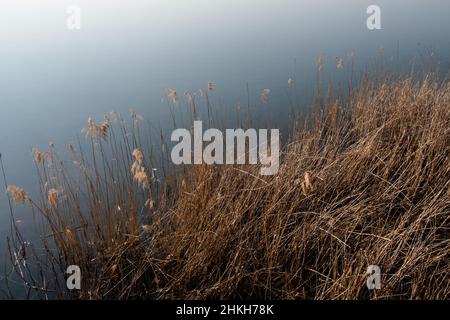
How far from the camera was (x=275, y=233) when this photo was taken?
2.30 m

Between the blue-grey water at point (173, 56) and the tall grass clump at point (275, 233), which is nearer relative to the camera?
the tall grass clump at point (275, 233)

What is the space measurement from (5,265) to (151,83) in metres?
4.12

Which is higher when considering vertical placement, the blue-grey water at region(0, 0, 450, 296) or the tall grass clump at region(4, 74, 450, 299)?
the blue-grey water at region(0, 0, 450, 296)

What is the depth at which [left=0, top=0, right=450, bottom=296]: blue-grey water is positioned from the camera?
5.22 meters

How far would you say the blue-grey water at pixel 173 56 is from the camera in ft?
17.1

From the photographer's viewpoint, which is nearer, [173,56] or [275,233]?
[275,233]

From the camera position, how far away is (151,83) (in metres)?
6.36

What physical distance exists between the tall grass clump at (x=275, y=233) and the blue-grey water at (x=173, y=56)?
2.86 feet

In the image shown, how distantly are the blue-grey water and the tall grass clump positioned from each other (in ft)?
2.86

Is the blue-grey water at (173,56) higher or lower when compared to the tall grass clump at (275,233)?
higher

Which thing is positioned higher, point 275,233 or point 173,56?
point 173,56

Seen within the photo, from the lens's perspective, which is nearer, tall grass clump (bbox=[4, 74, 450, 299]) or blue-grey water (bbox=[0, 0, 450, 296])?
tall grass clump (bbox=[4, 74, 450, 299])

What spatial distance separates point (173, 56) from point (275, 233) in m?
5.84
